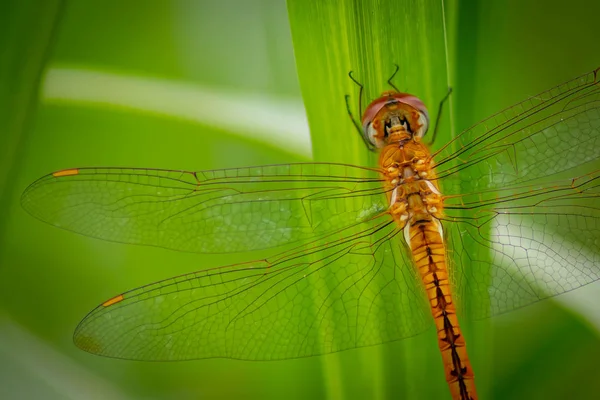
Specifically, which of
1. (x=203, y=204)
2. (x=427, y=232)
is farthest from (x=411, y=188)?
(x=203, y=204)

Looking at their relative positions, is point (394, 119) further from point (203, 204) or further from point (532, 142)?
point (203, 204)

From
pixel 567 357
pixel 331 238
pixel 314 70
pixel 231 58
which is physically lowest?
pixel 567 357

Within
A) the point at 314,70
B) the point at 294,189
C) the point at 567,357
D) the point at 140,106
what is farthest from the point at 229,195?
the point at 567,357

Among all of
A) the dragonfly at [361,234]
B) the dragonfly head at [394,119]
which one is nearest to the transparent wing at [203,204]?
the dragonfly at [361,234]

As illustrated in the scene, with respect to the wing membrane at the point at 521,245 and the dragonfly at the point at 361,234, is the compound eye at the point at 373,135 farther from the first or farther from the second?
the wing membrane at the point at 521,245

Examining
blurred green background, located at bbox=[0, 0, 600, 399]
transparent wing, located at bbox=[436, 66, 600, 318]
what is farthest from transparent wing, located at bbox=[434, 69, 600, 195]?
blurred green background, located at bbox=[0, 0, 600, 399]

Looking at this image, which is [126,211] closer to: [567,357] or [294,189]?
[294,189]

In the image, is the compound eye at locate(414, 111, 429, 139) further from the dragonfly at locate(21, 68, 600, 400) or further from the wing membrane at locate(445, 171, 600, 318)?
the wing membrane at locate(445, 171, 600, 318)
